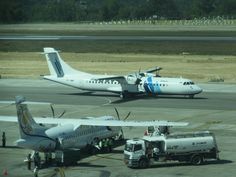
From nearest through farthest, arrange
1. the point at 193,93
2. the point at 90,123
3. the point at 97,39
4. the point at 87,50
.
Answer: the point at 90,123, the point at 193,93, the point at 87,50, the point at 97,39

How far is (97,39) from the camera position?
15175 cm

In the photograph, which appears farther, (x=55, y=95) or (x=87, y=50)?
(x=87, y=50)

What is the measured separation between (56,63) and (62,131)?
130ft

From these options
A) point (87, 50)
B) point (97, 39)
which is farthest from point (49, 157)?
point (97, 39)

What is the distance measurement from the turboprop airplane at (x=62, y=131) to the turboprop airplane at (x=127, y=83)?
28.9m

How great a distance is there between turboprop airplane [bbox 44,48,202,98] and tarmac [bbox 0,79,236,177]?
1.04m

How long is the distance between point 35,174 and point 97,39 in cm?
12352

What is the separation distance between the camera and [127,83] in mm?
69875

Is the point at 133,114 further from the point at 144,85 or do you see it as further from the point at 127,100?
the point at 144,85

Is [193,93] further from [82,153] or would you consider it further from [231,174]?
[231,174]

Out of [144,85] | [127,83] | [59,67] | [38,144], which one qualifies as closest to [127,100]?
[127,83]

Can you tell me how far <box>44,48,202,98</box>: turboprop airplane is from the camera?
6856 centimetres

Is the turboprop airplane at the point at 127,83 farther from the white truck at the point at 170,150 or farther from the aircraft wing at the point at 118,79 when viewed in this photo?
the white truck at the point at 170,150

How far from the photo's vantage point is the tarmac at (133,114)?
31891 mm
